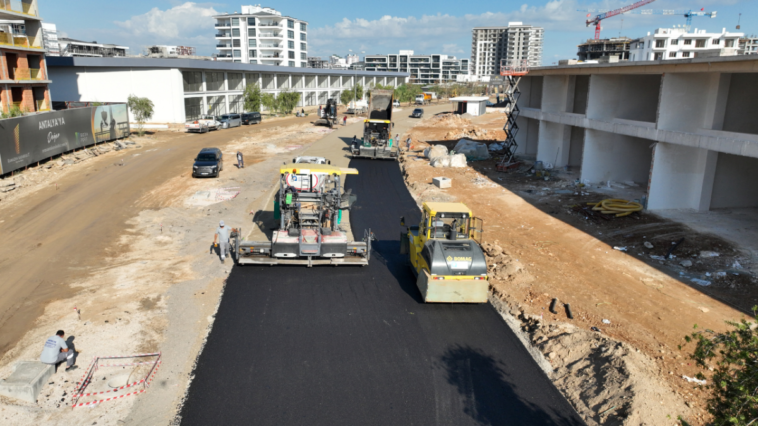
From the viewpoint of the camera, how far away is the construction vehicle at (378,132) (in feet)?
123

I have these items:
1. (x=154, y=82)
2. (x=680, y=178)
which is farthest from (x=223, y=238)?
(x=154, y=82)

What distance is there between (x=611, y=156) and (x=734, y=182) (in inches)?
266

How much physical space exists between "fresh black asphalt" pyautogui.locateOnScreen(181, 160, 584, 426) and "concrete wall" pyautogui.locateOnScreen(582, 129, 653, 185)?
58.3 feet

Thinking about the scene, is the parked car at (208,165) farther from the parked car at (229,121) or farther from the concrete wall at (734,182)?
the concrete wall at (734,182)

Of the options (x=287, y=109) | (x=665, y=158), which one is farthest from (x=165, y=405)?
(x=287, y=109)

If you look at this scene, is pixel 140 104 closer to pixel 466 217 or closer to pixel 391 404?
pixel 466 217

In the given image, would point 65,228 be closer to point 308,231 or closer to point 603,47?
point 308,231

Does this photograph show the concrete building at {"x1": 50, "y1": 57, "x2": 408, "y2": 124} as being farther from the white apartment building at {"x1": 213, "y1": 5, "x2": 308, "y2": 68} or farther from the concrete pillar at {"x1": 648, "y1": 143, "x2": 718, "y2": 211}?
the white apartment building at {"x1": 213, "y1": 5, "x2": 308, "y2": 68}

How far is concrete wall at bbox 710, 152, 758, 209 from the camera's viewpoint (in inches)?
878

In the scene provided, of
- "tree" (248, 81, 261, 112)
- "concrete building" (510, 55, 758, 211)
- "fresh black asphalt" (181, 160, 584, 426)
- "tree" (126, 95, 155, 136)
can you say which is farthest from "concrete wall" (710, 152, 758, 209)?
"tree" (248, 81, 261, 112)

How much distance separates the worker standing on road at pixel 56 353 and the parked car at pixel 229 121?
1861 inches

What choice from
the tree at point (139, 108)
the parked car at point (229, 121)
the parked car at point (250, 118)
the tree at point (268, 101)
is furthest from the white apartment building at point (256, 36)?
the tree at point (139, 108)

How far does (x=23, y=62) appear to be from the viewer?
135ft

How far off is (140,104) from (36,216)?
28.3m
